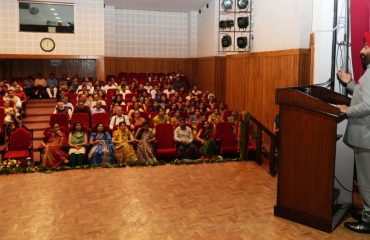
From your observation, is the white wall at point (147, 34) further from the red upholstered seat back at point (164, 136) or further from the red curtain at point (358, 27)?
the red curtain at point (358, 27)

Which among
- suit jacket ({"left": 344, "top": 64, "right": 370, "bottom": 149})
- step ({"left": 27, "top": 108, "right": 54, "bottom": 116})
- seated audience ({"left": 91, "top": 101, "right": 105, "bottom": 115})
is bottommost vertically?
step ({"left": 27, "top": 108, "right": 54, "bottom": 116})

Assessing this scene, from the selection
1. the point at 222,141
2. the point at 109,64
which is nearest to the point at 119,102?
the point at 222,141

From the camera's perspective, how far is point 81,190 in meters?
4.62

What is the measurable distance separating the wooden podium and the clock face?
10.1m

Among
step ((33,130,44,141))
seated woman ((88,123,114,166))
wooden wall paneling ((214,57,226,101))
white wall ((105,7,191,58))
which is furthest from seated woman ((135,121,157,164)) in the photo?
white wall ((105,7,191,58))

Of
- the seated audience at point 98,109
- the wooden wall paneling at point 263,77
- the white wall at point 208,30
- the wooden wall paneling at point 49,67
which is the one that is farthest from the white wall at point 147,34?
the seated audience at point 98,109

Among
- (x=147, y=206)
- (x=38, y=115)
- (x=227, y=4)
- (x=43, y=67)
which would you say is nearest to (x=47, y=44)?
(x=43, y=67)

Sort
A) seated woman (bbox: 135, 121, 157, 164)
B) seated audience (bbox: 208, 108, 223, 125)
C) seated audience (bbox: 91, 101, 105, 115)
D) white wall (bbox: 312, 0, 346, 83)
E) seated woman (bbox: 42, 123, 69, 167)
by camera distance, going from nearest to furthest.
Result: white wall (bbox: 312, 0, 346, 83), seated woman (bbox: 42, 123, 69, 167), seated woman (bbox: 135, 121, 157, 164), seated audience (bbox: 208, 108, 223, 125), seated audience (bbox: 91, 101, 105, 115)

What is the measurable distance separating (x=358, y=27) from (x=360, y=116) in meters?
1.46

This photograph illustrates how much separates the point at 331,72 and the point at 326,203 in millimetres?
1881

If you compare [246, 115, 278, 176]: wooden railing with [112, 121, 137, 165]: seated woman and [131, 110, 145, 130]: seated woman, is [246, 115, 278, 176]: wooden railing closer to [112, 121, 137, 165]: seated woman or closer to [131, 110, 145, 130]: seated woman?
[112, 121, 137, 165]: seated woman

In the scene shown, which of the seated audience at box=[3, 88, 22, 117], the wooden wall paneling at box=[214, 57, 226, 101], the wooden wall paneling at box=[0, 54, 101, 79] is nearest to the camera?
the seated audience at box=[3, 88, 22, 117]

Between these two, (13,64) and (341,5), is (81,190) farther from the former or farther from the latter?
(13,64)

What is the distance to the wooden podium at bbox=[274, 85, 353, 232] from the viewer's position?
3.22m
